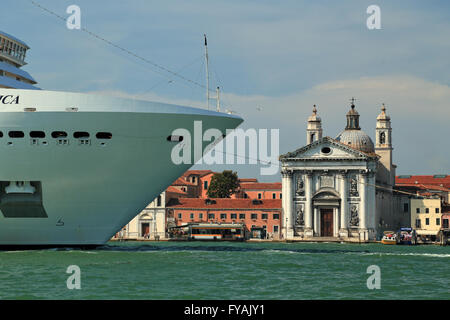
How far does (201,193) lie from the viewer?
109562 millimetres

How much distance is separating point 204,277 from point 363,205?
5849 cm

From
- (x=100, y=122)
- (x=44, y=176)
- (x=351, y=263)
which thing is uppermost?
(x=100, y=122)

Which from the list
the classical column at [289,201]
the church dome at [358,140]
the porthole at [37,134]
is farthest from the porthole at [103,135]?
the church dome at [358,140]

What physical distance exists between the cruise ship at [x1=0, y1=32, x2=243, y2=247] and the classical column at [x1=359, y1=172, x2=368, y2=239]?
51.6 meters

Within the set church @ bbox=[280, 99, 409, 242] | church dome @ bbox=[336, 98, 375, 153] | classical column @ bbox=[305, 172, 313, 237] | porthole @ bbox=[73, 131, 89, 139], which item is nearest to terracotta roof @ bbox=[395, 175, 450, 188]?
church dome @ bbox=[336, 98, 375, 153]

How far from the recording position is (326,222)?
84.1m

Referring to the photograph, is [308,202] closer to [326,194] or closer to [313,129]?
[326,194]

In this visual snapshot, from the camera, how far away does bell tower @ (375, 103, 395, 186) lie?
315ft

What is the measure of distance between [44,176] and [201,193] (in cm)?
7860

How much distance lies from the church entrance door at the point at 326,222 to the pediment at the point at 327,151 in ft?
19.0

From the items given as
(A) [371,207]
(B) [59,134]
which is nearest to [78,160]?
(B) [59,134]

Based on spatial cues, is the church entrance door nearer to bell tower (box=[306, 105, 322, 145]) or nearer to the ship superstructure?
bell tower (box=[306, 105, 322, 145])
